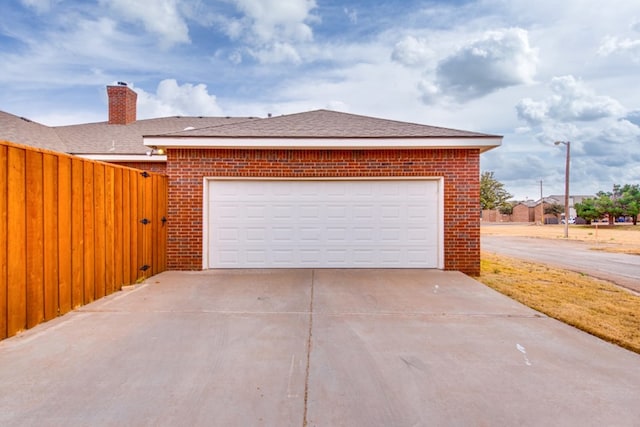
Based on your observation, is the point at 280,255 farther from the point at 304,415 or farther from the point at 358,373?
the point at 304,415

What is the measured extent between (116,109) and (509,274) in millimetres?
14467

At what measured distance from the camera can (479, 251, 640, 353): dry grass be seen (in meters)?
4.19

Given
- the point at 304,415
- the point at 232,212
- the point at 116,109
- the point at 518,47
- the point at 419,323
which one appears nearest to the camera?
the point at 304,415

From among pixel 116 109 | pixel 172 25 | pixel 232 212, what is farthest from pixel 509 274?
pixel 116 109

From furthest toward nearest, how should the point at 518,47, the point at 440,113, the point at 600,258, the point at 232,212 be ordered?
1. the point at 440,113
2. the point at 600,258
3. the point at 518,47
4. the point at 232,212

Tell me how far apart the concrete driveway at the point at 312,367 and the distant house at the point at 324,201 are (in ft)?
8.29

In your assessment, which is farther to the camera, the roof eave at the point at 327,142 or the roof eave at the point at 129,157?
the roof eave at the point at 129,157

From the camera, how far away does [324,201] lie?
306 inches

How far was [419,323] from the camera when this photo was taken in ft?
14.1

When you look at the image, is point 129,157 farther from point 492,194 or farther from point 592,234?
point 492,194

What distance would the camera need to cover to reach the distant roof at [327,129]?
7355mm

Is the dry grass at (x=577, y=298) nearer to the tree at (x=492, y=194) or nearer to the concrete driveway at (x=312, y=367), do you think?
the concrete driveway at (x=312, y=367)

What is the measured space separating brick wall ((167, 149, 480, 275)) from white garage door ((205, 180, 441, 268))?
0.25 m

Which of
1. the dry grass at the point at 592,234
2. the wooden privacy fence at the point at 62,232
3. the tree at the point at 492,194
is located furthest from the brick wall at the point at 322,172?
the tree at the point at 492,194
